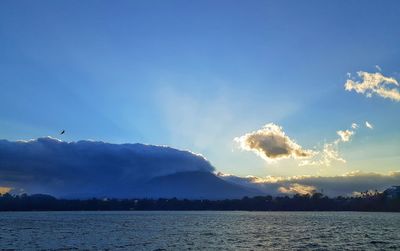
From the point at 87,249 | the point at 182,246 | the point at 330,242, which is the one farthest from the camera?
the point at 330,242

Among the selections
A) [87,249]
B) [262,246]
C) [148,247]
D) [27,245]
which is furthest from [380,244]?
[27,245]

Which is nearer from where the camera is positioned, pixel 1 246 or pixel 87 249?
pixel 87 249

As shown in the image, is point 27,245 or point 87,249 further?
point 27,245

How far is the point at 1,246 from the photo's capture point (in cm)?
11469

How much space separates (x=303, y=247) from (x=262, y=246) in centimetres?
975

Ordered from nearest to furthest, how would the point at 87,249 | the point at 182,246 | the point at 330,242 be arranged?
the point at 87,249
the point at 182,246
the point at 330,242

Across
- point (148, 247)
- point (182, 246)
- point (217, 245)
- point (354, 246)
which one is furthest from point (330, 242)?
point (148, 247)

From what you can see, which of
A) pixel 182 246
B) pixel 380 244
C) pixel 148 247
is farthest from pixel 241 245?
pixel 380 244

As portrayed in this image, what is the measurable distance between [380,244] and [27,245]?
90.2 m

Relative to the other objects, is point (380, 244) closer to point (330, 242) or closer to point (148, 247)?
point (330, 242)

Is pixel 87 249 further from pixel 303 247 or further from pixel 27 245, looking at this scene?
pixel 303 247

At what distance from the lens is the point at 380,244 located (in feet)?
395

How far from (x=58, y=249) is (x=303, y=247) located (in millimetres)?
57442

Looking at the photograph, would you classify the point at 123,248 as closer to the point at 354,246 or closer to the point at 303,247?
the point at 303,247
